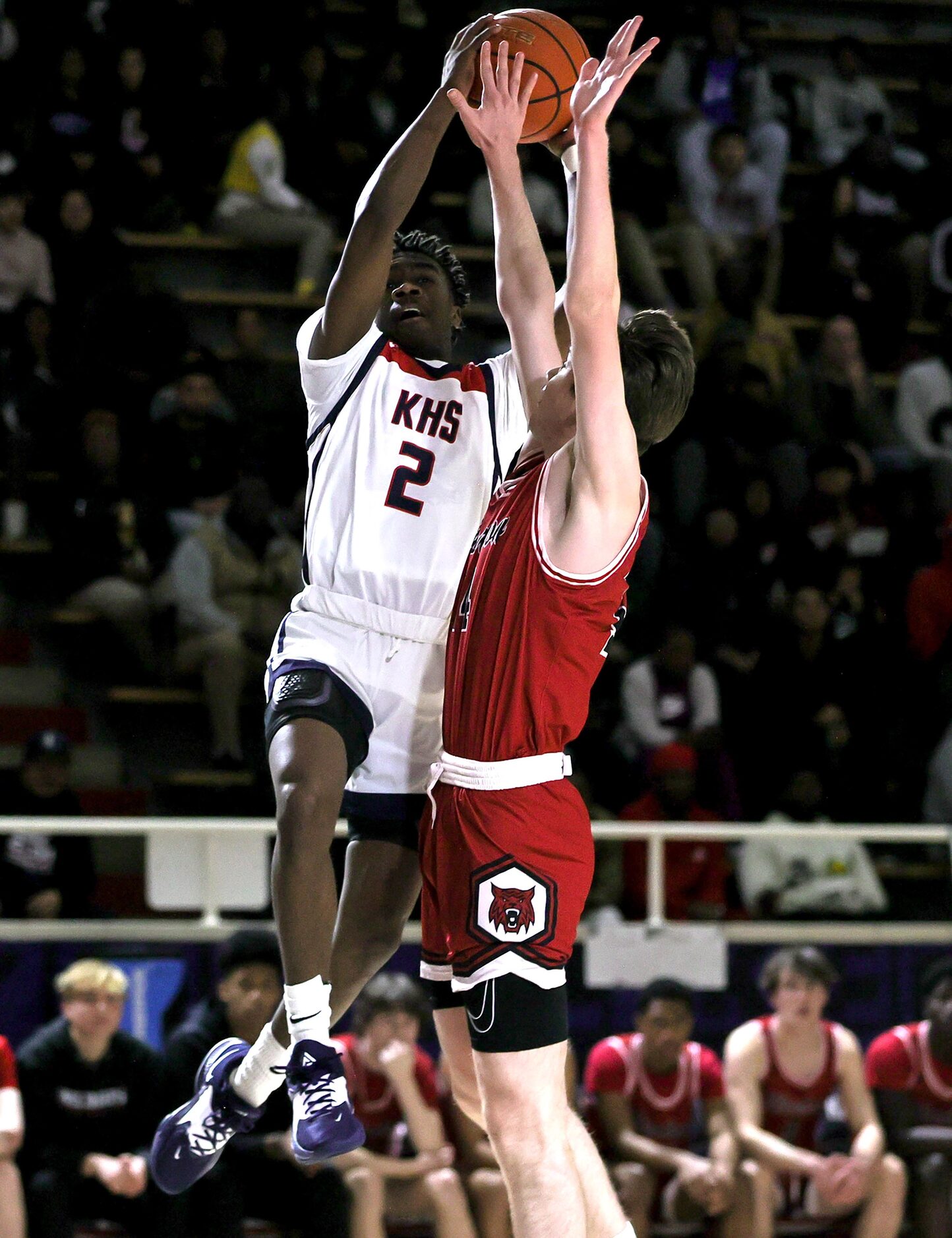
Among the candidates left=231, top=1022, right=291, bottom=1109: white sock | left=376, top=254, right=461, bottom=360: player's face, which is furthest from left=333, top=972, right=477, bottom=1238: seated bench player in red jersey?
left=376, top=254, right=461, bottom=360: player's face

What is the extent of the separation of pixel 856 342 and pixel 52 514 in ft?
15.5

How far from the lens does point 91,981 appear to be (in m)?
7.14

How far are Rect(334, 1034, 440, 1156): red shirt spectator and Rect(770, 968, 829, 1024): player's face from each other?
1.44 m

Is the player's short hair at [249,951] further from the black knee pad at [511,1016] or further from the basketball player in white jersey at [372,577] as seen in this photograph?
the black knee pad at [511,1016]

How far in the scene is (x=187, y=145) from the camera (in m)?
10.8

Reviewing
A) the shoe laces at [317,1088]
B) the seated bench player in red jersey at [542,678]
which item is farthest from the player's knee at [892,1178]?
the shoe laces at [317,1088]

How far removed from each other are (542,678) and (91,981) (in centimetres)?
372

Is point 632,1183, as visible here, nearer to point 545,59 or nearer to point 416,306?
point 416,306

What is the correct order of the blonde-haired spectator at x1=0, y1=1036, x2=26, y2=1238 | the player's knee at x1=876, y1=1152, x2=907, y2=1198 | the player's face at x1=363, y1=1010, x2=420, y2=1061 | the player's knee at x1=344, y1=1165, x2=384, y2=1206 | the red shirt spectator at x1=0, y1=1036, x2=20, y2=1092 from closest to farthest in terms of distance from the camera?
the blonde-haired spectator at x1=0, y1=1036, x2=26, y2=1238 < the red shirt spectator at x1=0, y1=1036, x2=20, y2=1092 < the player's knee at x1=344, y1=1165, x2=384, y2=1206 < the player's face at x1=363, y1=1010, x2=420, y2=1061 < the player's knee at x1=876, y1=1152, x2=907, y2=1198

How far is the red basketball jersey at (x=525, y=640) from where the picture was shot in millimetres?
4000

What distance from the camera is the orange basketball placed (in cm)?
424

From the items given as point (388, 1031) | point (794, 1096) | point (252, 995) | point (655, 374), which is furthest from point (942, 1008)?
point (655, 374)

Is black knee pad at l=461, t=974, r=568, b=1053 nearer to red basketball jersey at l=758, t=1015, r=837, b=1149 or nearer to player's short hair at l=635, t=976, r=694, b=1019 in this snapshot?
player's short hair at l=635, t=976, r=694, b=1019

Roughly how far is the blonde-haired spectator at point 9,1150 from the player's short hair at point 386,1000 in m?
1.34
